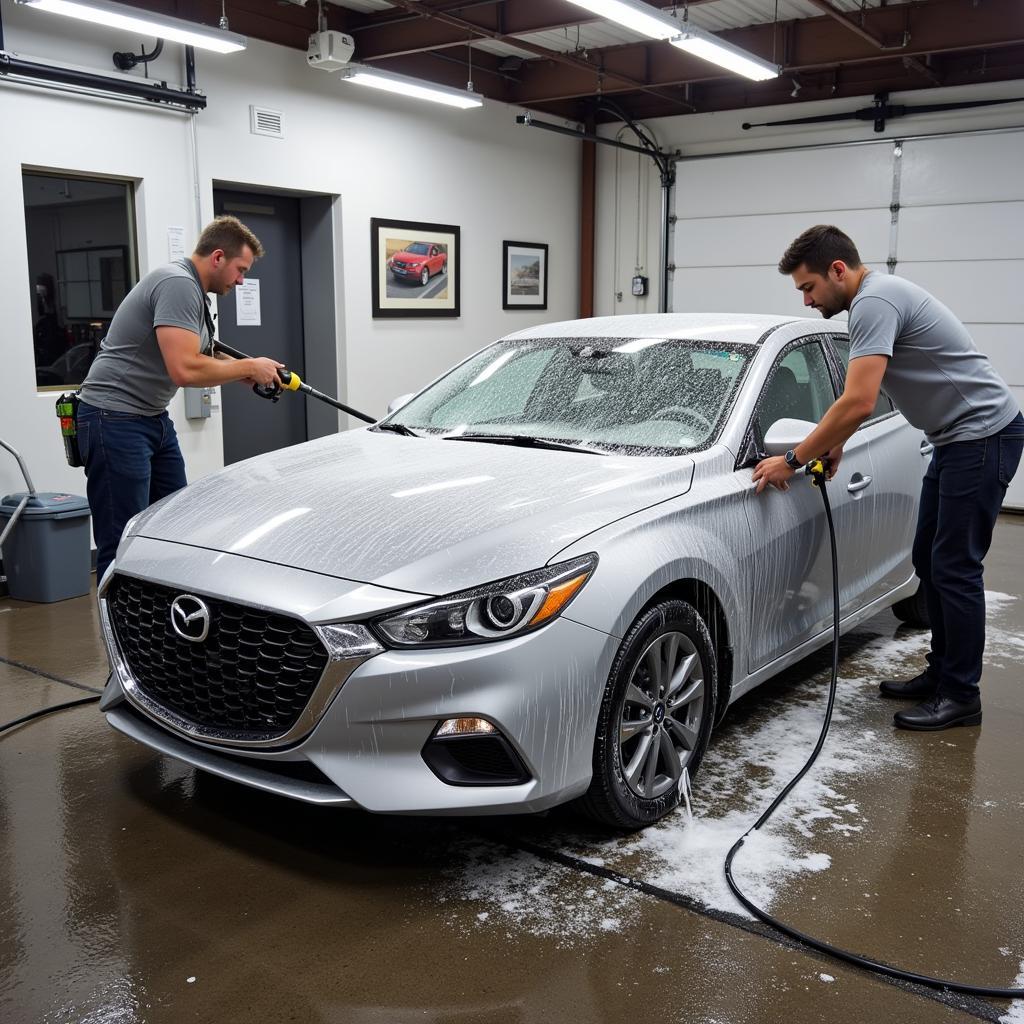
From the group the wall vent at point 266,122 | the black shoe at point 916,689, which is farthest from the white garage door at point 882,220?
the black shoe at point 916,689

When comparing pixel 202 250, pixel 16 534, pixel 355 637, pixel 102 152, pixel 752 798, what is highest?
pixel 102 152

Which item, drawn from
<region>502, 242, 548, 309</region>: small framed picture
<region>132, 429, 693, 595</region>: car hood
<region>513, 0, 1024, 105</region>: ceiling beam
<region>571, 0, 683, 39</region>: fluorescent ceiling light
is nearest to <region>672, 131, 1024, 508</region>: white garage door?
<region>513, 0, 1024, 105</region>: ceiling beam

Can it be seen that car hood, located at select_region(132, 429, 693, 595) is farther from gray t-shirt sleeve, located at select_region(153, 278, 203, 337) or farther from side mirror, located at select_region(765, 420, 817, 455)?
gray t-shirt sleeve, located at select_region(153, 278, 203, 337)

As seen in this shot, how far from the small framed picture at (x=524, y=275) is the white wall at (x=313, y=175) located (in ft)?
0.32

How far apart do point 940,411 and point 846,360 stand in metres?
0.62

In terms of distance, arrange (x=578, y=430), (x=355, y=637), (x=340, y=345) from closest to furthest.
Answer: (x=355, y=637) < (x=578, y=430) < (x=340, y=345)

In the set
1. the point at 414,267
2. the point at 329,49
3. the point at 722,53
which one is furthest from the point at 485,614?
the point at 414,267

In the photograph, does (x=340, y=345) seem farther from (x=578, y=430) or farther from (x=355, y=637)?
(x=355, y=637)

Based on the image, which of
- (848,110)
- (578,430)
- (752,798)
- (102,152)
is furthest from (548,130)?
(752,798)

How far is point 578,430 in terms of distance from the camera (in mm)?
3287

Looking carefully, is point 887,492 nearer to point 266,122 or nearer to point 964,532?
point 964,532

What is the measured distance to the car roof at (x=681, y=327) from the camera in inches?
140

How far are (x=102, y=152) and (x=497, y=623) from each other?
4.99m

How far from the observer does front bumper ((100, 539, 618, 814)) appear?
231cm
